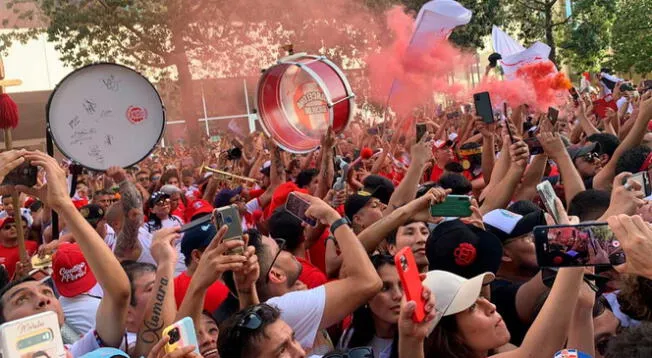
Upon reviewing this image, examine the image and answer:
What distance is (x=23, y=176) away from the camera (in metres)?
3.61

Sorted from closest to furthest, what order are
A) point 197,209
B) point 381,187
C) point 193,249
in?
point 193,249 → point 381,187 → point 197,209

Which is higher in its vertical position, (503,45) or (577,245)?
(577,245)

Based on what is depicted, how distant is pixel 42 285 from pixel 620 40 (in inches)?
1027

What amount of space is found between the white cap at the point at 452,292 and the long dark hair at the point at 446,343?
52 mm

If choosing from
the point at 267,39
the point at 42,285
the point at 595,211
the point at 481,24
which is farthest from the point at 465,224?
the point at 481,24

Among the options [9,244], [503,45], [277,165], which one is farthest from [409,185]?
[503,45]

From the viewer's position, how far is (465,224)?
393cm

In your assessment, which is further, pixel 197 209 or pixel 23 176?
pixel 197 209

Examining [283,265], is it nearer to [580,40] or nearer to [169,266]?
[169,266]

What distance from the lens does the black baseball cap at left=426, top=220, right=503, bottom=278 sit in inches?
146

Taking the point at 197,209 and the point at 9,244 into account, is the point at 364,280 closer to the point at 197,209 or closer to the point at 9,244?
the point at 197,209

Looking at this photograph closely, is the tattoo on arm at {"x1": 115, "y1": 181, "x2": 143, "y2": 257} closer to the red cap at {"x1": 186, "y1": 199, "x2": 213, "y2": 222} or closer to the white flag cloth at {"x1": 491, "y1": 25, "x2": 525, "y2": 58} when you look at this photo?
the red cap at {"x1": 186, "y1": 199, "x2": 213, "y2": 222}

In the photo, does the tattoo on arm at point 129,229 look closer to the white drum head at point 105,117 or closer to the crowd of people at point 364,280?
the crowd of people at point 364,280

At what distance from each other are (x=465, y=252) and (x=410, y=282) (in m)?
1.35
